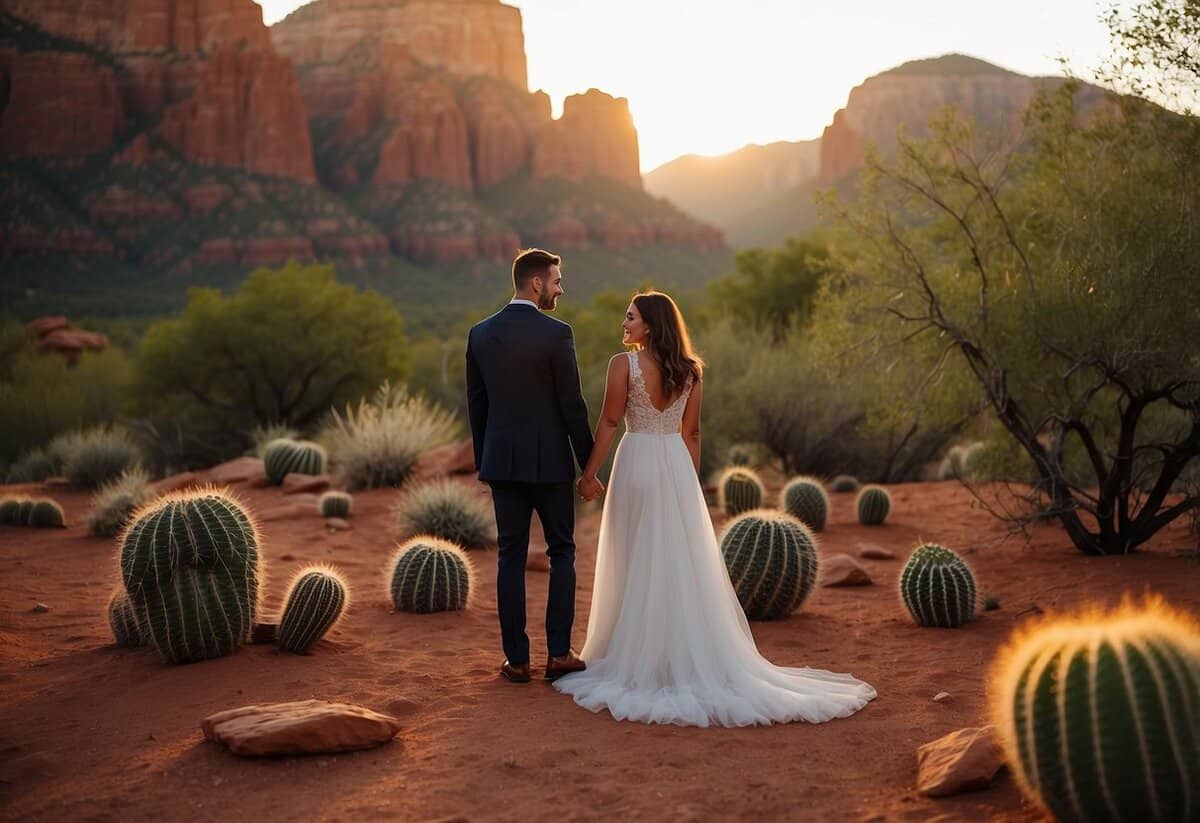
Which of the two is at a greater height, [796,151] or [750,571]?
[796,151]

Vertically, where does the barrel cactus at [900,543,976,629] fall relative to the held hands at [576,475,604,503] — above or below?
below

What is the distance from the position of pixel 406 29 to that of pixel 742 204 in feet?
140

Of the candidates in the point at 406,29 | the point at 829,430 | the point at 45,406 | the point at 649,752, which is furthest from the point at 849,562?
the point at 406,29

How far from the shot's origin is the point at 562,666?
20.5 ft

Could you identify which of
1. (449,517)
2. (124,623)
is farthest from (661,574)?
(449,517)

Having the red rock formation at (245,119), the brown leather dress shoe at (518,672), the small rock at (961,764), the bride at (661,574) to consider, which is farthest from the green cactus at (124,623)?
the red rock formation at (245,119)

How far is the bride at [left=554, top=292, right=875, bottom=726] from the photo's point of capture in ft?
19.2

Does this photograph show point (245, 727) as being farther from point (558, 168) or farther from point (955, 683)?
point (558, 168)

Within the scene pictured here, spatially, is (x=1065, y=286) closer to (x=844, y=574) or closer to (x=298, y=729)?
(x=844, y=574)

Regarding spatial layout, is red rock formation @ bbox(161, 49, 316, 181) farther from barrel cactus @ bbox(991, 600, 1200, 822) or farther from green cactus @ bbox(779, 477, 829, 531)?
barrel cactus @ bbox(991, 600, 1200, 822)

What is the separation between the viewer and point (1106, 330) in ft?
29.7

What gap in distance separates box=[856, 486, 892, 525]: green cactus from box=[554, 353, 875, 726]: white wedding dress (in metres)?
7.41

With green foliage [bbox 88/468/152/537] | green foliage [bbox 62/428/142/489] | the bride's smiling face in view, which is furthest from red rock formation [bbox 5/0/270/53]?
the bride's smiling face

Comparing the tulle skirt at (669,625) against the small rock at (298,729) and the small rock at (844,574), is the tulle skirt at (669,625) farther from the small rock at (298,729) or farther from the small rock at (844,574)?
the small rock at (844,574)
